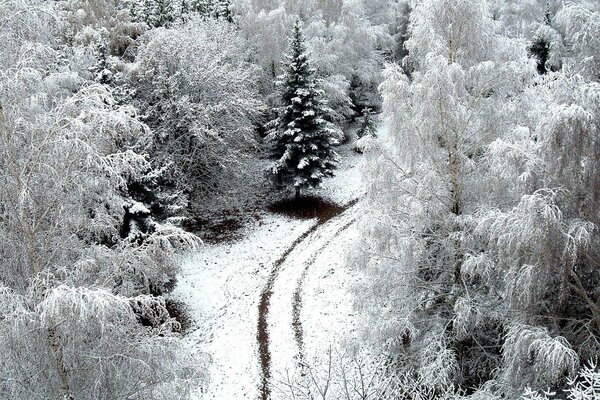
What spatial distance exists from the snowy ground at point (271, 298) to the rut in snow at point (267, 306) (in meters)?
0.11

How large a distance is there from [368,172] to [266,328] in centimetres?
803

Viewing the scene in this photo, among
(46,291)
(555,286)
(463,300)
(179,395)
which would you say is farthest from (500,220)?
(46,291)

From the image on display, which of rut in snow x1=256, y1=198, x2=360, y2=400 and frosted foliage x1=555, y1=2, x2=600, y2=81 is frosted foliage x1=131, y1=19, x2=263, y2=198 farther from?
frosted foliage x1=555, y1=2, x2=600, y2=81

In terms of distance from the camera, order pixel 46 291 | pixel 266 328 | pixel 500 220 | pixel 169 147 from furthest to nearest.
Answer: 1. pixel 169 147
2. pixel 266 328
3. pixel 500 220
4. pixel 46 291

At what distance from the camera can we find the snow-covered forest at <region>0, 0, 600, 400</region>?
7270 millimetres

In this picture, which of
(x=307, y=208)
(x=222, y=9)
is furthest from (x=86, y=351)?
(x=222, y=9)

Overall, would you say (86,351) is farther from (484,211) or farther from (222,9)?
(222,9)

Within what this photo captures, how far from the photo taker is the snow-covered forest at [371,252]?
727 cm

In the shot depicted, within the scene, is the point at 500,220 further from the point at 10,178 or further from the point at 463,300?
the point at 10,178

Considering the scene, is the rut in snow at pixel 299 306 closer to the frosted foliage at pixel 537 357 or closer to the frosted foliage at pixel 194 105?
the frosted foliage at pixel 537 357

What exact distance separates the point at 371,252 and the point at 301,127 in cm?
1448

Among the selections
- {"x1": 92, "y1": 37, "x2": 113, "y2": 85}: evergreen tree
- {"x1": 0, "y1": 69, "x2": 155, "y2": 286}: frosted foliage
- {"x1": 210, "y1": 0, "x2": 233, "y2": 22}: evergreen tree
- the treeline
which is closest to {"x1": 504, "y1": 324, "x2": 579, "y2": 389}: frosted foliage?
the treeline

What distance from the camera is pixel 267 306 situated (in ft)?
60.7

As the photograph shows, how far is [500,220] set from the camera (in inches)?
341
